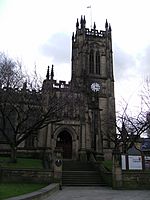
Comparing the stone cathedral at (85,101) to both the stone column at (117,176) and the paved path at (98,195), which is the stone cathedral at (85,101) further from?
the paved path at (98,195)

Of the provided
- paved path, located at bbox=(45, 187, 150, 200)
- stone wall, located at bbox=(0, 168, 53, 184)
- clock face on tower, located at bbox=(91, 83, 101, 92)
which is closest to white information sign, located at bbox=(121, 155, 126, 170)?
paved path, located at bbox=(45, 187, 150, 200)

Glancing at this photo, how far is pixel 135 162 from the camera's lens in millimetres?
20453

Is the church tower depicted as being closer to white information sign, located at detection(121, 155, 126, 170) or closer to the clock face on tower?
the clock face on tower

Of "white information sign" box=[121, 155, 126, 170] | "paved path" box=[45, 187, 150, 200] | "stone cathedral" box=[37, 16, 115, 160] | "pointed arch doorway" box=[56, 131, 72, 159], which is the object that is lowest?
"paved path" box=[45, 187, 150, 200]

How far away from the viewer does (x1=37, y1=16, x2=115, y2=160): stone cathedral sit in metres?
33.5

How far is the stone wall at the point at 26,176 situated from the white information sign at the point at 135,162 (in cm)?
661

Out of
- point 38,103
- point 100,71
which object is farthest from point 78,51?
point 38,103

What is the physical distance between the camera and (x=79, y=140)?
1415 inches

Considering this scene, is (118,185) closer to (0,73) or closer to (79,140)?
(0,73)

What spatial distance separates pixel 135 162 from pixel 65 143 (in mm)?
18148

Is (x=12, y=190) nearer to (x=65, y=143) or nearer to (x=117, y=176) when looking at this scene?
(x=117, y=176)

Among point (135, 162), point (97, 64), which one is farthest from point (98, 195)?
point (97, 64)

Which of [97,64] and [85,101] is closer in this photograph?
[85,101]

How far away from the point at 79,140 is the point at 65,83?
1091 centimetres
